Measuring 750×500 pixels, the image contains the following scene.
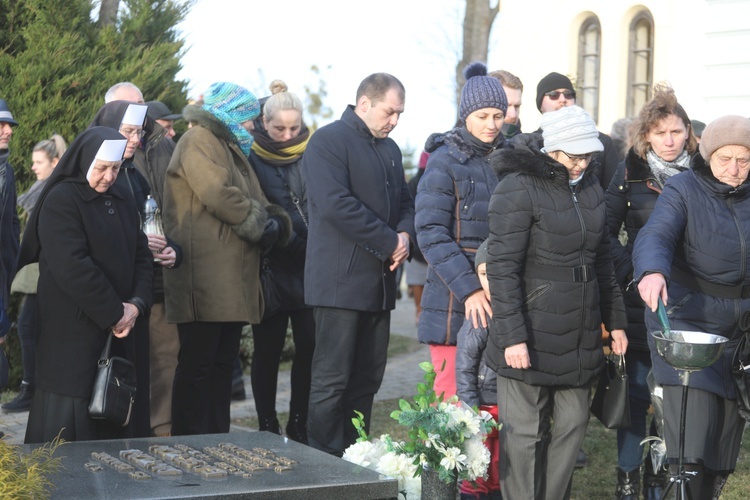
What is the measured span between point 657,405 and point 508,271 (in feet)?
4.07

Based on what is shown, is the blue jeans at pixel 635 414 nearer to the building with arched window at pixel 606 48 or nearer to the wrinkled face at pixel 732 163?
the wrinkled face at pixel 732 163

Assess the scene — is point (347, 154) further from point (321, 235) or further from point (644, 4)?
point (644, 4)

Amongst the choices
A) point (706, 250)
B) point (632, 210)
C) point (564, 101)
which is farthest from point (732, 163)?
point (564, 101)

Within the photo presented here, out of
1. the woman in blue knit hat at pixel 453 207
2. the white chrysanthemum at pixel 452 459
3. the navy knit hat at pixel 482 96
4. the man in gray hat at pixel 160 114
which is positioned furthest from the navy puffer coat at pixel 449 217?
the man in gray hat at pixel 160 114

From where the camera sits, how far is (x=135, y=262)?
581 centimetres

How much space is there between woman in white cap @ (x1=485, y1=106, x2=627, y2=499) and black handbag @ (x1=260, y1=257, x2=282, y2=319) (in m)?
2.18

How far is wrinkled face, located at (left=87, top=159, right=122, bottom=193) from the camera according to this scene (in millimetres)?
5359

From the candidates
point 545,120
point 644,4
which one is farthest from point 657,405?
point 644,4

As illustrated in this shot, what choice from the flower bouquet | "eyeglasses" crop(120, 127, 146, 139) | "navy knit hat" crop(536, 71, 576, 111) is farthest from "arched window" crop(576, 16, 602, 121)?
Result: the flower bouquet

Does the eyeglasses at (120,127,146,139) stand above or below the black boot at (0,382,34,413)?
above

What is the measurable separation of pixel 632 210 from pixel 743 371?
1479 mm

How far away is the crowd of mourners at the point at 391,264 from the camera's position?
5102 mm

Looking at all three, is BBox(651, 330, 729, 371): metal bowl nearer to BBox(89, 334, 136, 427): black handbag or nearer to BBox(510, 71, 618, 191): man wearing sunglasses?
BBox(89, 334, 136, 427): black handbag

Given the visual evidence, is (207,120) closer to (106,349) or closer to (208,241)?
(208,241)
